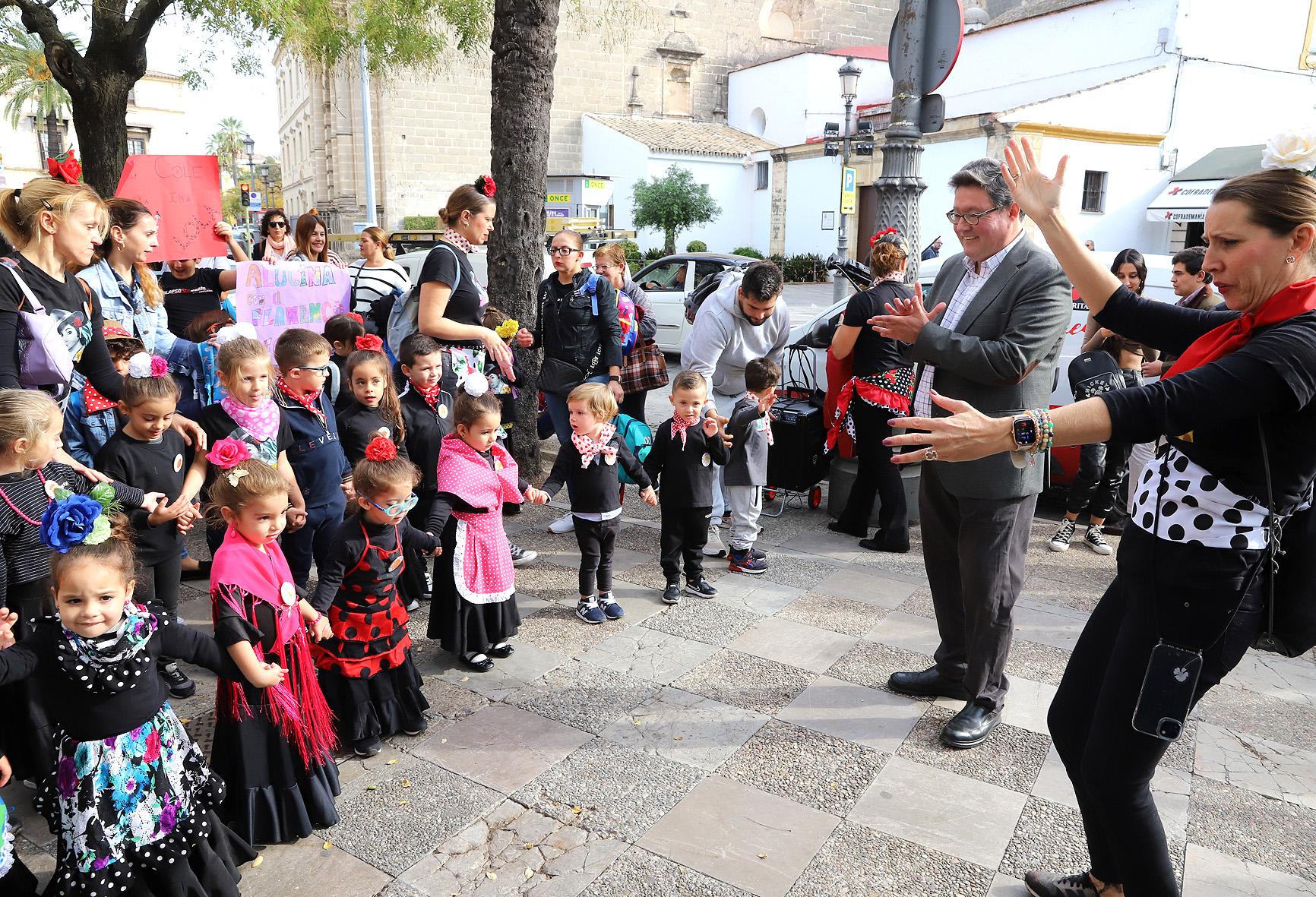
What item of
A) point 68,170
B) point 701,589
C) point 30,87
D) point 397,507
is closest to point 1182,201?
point 701,589

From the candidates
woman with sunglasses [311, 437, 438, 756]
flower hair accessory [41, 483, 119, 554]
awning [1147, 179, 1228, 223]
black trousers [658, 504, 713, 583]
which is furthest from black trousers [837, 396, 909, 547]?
awning [1147, 179, 1228, 223]

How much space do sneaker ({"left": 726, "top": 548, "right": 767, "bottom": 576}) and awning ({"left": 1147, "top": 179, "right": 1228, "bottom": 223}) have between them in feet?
72.8

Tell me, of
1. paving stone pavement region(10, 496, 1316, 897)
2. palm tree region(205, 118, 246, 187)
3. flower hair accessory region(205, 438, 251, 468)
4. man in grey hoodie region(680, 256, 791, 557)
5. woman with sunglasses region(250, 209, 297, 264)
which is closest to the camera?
paving stone pavement region(10, 496, 1316, 897)

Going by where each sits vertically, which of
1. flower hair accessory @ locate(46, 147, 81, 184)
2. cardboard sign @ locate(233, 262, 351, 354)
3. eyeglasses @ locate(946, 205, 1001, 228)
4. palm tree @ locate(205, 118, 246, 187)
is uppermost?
palm tree @ locate(205, 118, 246, 187)

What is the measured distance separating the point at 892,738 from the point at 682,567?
76.7 inches

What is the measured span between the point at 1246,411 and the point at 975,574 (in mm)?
1622

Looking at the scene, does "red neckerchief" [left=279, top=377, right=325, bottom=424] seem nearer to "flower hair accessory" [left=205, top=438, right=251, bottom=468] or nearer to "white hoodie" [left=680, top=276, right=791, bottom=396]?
"flower hair accessory" [left=205, top=438, right=251, bottom=468]

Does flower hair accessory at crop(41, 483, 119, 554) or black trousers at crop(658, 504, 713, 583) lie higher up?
flower hair accessory at crop(41, 483, 119, 554)

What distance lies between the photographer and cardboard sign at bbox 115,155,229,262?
5.82 metres

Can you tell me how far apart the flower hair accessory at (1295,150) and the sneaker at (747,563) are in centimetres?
361

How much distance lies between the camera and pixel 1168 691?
206 centimetres

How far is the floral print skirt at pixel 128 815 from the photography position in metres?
2.26

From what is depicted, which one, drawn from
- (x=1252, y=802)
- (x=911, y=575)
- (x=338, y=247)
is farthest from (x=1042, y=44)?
(x=1252, y=802)

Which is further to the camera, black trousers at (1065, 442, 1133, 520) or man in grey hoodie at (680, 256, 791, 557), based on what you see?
black trousers at (1065, 442, 1133, 520)
